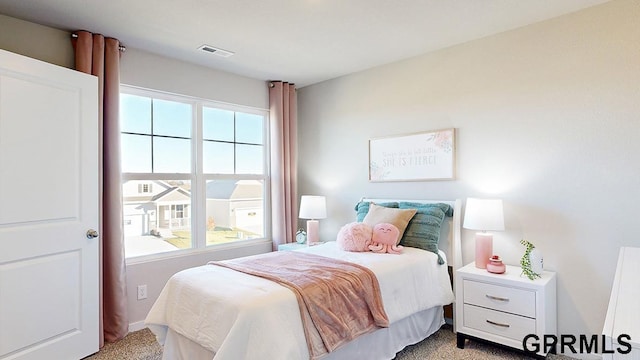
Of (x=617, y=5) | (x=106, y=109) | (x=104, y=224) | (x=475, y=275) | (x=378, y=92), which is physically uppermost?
(x=617, y=5)

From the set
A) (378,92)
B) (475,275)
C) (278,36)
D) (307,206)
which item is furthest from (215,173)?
(475,275)

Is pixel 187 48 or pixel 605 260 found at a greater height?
pixel 187 48

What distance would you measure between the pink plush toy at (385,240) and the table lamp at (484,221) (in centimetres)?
54

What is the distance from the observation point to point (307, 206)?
3824 millimetres

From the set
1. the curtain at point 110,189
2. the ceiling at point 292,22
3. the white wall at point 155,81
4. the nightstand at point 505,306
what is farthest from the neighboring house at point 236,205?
the nightstand at point 505,306

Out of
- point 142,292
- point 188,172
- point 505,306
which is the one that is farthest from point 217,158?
point 505,306

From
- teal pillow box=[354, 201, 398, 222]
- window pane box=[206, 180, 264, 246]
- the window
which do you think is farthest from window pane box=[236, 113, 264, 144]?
teal pillow box=[354, 201, 398, 222]

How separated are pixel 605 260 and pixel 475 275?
0.82 meters

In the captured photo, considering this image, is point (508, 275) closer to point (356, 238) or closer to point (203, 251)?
point (356, 238)

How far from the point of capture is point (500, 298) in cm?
246

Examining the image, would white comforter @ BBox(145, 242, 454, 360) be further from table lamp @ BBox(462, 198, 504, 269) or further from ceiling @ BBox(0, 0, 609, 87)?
ceiling @ BBox(0, 0, 609, 87)

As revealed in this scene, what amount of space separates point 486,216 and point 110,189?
2929 millimetres

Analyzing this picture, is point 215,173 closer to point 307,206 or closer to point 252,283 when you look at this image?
point 307,206

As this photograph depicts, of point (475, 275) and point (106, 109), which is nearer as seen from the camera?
point (475, 275)
